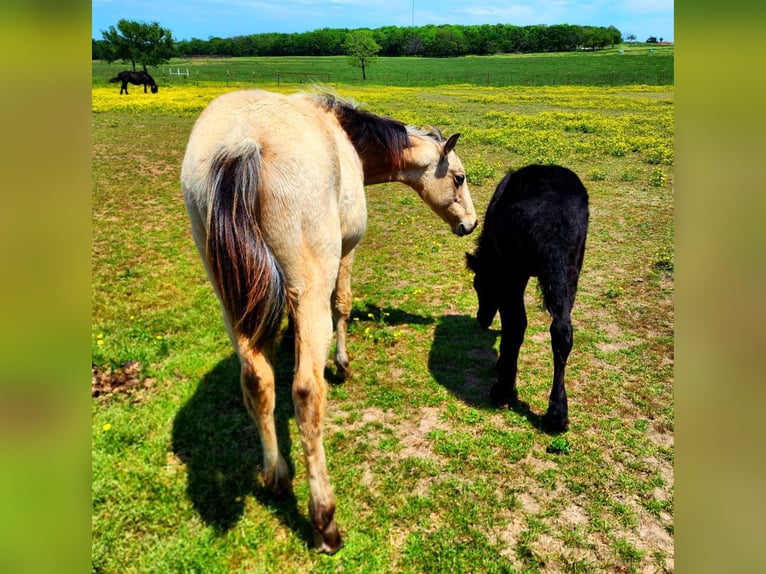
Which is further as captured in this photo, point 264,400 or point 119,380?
point 119,380

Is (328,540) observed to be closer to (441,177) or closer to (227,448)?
(227,448)

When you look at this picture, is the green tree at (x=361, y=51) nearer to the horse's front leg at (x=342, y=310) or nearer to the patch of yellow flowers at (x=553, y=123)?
the patch of yellow flowers at (x=553, y=123)

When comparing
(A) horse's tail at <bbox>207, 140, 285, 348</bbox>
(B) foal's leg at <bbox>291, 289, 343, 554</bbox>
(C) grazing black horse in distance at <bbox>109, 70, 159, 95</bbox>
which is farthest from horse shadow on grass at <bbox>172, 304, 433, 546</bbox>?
(C) grazing black horse in distance at <bbox>109, 70, 159, 95</bbox>

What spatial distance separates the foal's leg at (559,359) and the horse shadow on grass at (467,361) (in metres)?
0.18

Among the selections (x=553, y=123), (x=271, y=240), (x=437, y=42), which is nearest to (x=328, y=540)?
(x=271, y=240)

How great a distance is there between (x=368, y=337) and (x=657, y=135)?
16555 mm

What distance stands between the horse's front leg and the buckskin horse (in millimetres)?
1581

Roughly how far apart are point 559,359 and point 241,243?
2819 mm

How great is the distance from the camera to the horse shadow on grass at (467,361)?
4453 mm

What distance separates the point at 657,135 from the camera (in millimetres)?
16703

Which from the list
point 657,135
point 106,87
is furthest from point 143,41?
point 657,135

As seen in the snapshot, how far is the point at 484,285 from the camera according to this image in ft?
17.1
